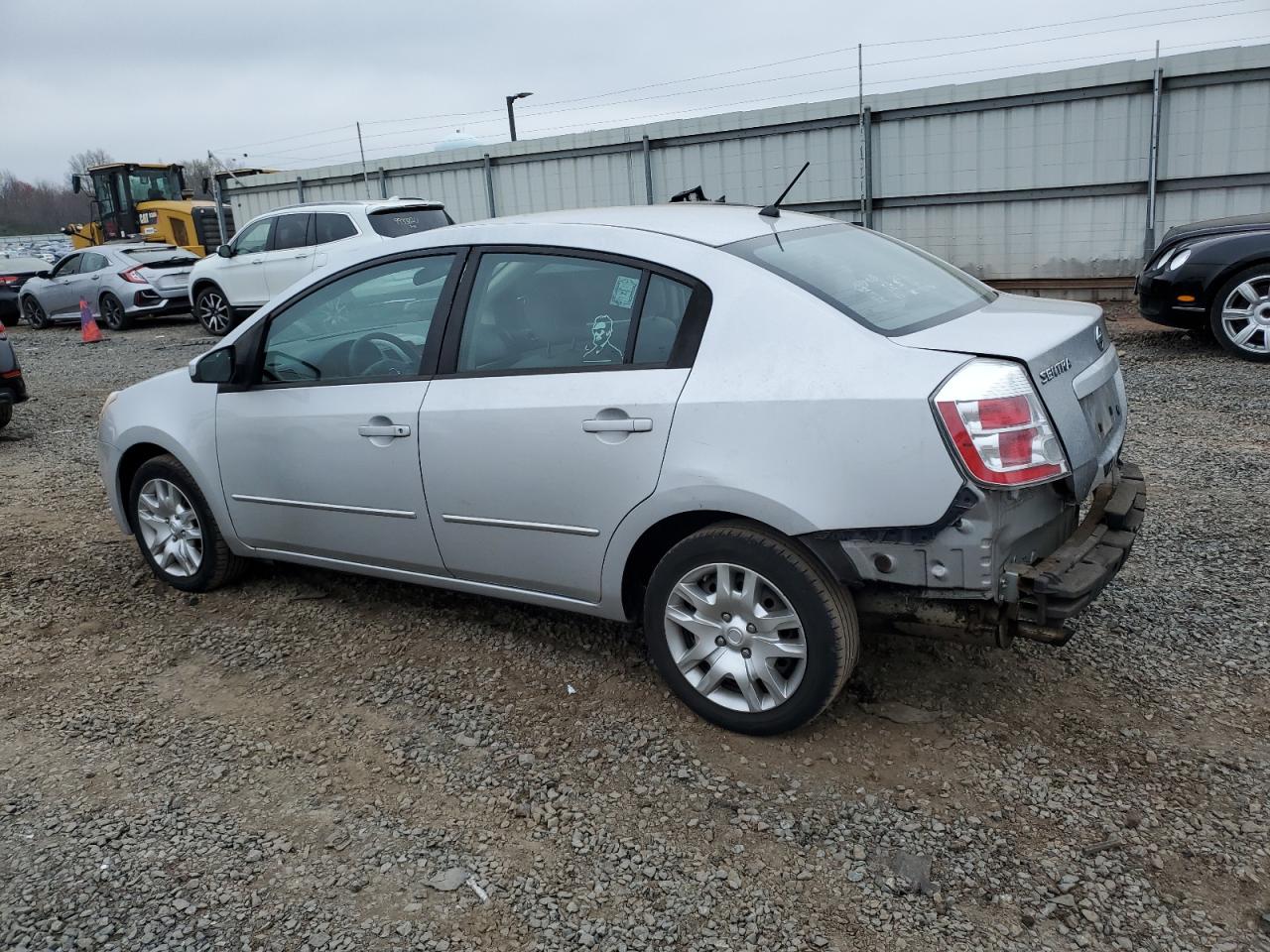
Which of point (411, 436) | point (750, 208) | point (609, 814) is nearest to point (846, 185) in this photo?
point (750, 208)

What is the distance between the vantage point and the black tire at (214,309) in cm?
1538

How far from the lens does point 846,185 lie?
14.5 metres

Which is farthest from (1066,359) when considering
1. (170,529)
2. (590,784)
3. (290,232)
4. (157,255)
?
(157,255)

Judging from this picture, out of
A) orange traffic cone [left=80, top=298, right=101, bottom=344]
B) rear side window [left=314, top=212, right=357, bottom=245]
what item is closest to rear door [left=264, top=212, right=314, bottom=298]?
rear side window [left=314, top=212, right=357, bottom=245]

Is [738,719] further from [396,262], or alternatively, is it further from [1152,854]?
[396,262]

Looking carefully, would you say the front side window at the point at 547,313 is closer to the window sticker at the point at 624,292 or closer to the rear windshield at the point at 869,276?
the window sticker at the point at 624,292

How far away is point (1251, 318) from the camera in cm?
868

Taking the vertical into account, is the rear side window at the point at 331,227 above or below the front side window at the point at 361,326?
above

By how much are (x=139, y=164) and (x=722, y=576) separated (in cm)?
2636

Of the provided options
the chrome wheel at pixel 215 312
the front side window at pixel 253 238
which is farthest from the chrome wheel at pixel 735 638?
the chrome wheel at pixel 215 312

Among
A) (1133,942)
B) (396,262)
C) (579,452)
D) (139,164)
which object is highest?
(139,164)

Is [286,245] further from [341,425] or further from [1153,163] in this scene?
[341,425]

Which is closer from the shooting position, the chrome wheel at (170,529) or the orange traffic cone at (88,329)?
the chrome wheel at (170,529)

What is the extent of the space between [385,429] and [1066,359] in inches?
93.8
